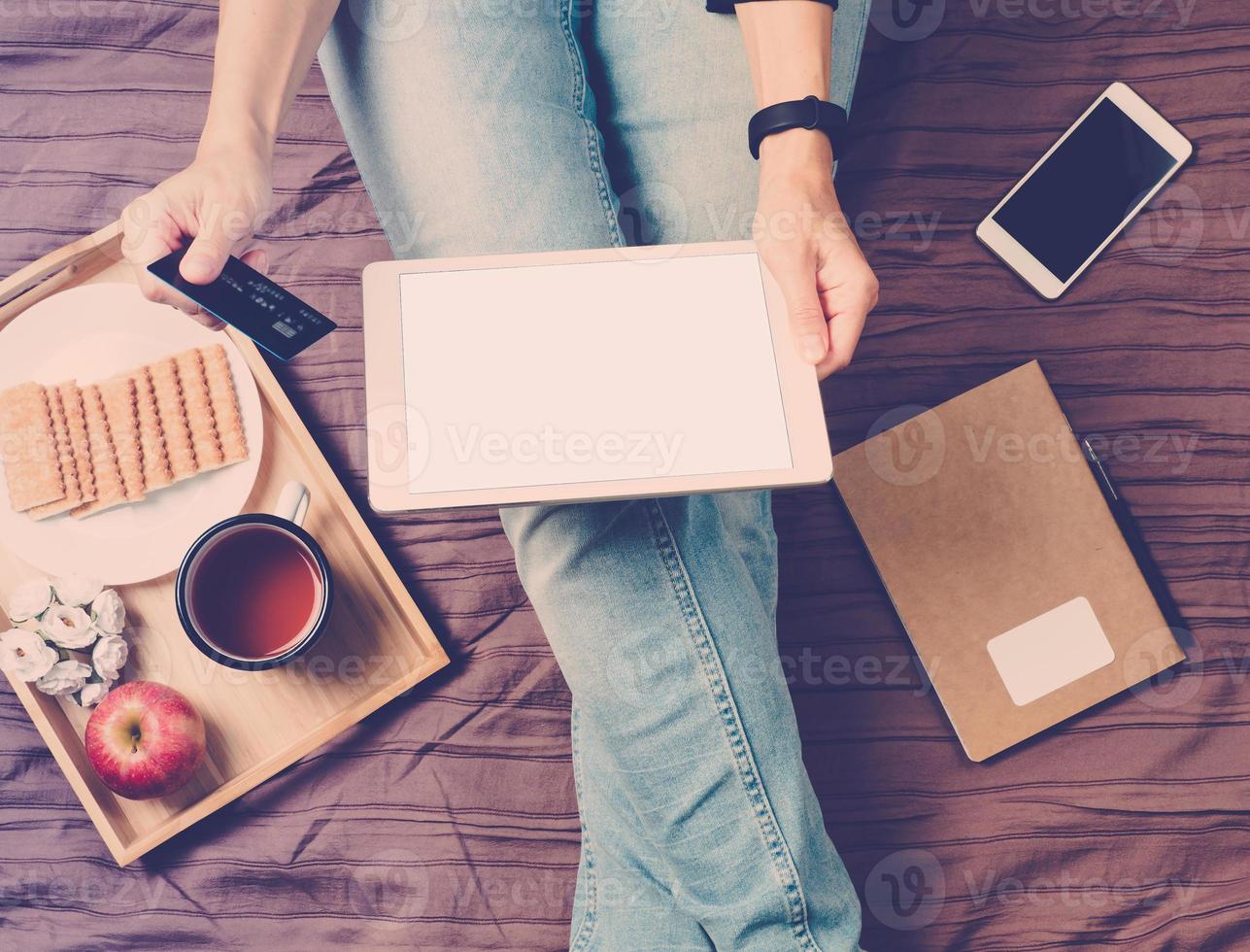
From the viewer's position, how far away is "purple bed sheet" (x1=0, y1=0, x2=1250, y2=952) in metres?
0.78

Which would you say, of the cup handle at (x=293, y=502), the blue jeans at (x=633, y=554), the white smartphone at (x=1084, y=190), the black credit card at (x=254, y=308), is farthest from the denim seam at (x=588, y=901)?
the white smartphone at (x=1084, y=190)

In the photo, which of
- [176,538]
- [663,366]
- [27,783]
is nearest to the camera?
[663,366]

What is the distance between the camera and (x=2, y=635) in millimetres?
648

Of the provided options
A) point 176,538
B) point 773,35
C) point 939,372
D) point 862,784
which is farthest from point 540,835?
point 773,35

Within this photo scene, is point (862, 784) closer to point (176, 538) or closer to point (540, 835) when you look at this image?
point (540, 835)

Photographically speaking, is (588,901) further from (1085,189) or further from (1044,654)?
(1085,189)

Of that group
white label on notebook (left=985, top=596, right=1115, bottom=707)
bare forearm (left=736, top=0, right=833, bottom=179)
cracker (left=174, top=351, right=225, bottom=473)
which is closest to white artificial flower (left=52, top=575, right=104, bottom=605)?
cracker (left=174, top=351, right=225, bottom=473)

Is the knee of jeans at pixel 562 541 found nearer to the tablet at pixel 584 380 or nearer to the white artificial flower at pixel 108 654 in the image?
the tablet at pixel 584 380

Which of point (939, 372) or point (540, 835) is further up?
point (939, 372)

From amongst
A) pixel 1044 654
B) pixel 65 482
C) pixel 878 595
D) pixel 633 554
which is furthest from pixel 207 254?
pixel 1044 654

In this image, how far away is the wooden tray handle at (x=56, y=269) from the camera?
0.68m

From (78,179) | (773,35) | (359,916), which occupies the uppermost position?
(773,35)

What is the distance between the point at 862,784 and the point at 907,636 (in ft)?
0.47

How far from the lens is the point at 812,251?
23.3 inches
